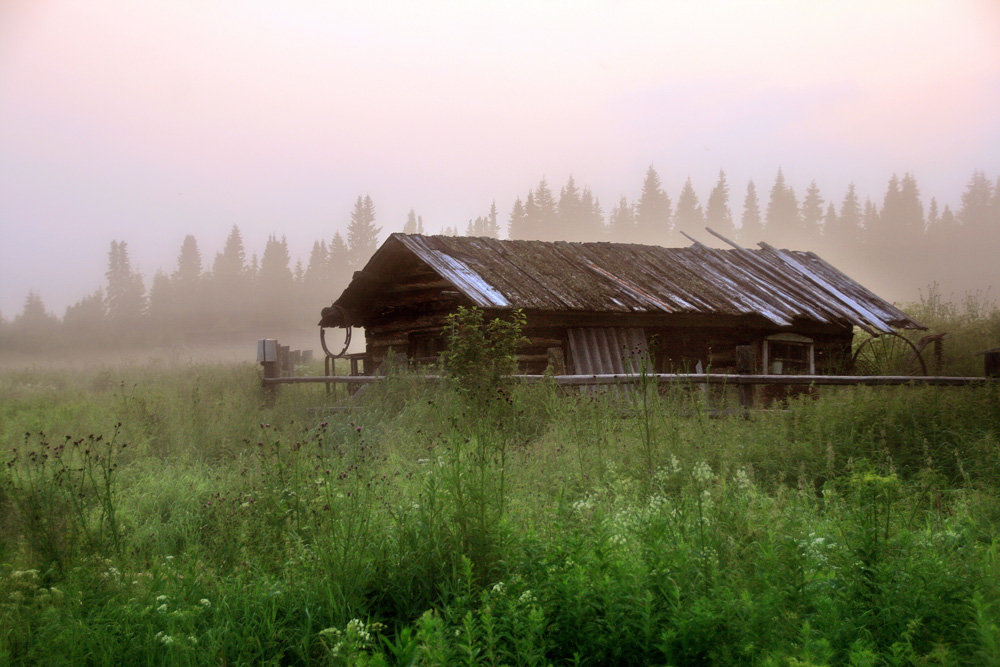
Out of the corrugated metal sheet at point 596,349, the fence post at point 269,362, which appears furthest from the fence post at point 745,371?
the fence post at point 269,362

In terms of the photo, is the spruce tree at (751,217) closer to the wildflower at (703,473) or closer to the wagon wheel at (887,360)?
the wagon wheel at (887,360)

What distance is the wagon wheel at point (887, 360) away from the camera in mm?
17781

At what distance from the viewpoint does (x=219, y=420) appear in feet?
35.0

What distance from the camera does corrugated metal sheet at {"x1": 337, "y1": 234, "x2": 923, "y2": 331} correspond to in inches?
550

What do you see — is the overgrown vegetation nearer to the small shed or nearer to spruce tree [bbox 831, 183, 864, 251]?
the small shed

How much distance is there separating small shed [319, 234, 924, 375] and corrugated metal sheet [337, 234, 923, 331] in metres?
0.04

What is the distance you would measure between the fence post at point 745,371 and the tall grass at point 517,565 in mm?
3106

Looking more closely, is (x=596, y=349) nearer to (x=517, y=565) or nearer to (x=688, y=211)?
(x=517, y=565)

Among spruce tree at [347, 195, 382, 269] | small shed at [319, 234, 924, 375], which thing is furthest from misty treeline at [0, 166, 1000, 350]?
small shed at [319, 234, 924, 375]

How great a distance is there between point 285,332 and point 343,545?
67.3 m

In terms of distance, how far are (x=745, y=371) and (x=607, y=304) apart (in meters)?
3.49

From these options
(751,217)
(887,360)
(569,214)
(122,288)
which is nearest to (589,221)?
(569,214)

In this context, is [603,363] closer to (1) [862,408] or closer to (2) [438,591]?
(1) [862,408]

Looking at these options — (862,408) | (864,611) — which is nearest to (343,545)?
(864,611)
